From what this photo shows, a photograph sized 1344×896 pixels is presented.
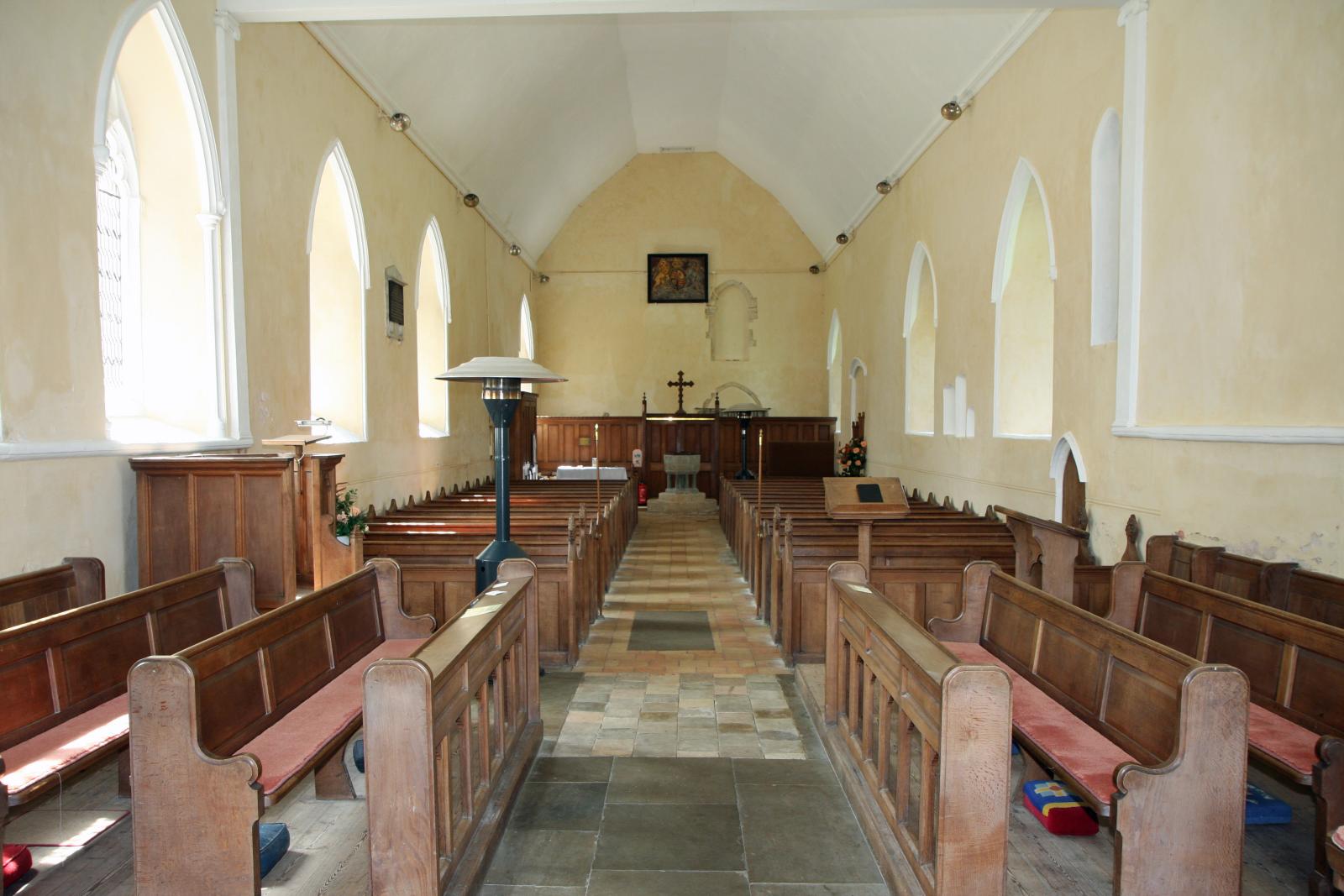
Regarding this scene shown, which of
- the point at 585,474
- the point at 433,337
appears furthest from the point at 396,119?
the point at 585,474

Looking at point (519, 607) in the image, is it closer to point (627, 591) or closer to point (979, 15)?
point (627, 591)

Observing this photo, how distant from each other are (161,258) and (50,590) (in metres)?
2.78

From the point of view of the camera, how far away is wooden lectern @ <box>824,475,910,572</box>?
15.7 ft

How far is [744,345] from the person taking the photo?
60.2 ft

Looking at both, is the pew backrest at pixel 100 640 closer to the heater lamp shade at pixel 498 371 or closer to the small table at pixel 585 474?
the heater lamp shade at pixel 498 371

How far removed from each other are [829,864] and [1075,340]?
4997 mm

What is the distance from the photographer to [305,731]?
2855 mm

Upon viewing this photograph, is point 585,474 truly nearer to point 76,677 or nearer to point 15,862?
point 76,677

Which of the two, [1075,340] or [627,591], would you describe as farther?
[627,591]

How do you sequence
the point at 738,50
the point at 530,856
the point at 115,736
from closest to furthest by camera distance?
the point at 115,736 → the point at 530,856 → the point at 738,50

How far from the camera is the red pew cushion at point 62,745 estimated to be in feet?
8.07

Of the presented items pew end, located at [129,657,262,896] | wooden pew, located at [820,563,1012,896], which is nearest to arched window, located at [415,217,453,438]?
wooden pew, located at [820,563,1012,896]

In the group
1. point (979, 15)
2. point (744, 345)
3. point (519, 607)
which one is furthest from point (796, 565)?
point (744, 345)

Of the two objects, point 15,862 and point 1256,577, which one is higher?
point 1256,577
